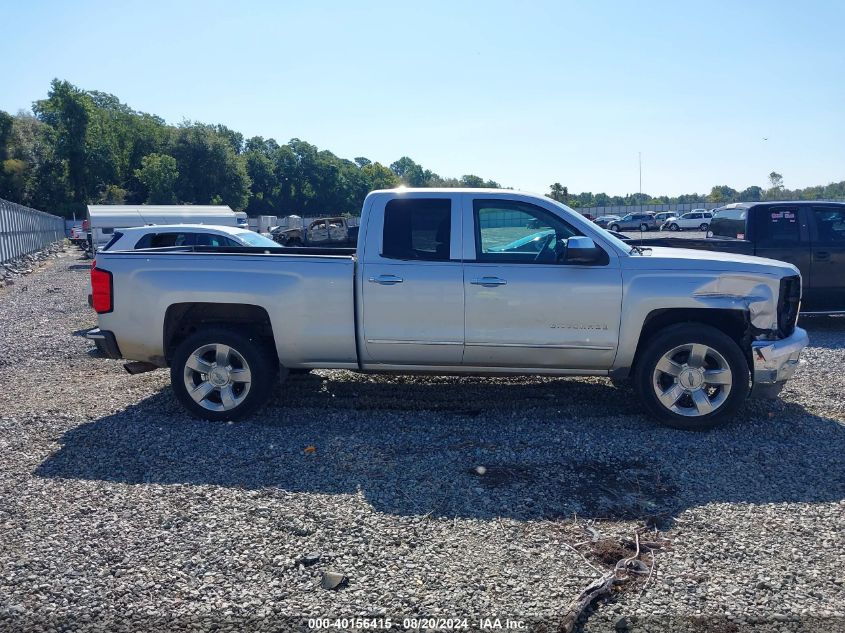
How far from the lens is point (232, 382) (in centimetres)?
638

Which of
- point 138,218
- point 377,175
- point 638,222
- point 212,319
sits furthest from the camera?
point 377,175

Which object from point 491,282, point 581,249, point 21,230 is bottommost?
point 491,282

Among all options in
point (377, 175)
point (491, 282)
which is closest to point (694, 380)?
point (491, 282)

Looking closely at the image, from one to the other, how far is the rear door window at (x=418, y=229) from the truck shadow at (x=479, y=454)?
1463 millimetres

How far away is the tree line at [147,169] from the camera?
224ft

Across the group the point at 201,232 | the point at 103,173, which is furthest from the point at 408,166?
the point at 201,232

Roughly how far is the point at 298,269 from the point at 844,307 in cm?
842

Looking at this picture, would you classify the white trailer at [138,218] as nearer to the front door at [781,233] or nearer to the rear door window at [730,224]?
the rear door window at [730,224]

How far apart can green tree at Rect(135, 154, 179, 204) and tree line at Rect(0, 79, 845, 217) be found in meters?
0.10

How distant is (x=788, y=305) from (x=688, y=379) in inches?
46.4

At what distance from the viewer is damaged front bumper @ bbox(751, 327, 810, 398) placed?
5.97 meters

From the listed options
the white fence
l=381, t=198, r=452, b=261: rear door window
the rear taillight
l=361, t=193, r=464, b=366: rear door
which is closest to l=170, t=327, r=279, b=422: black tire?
the rear taillight

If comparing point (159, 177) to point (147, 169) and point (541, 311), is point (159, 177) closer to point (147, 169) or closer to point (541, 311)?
point (147, 169)

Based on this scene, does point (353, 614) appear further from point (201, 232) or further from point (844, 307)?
point (201, 232)
